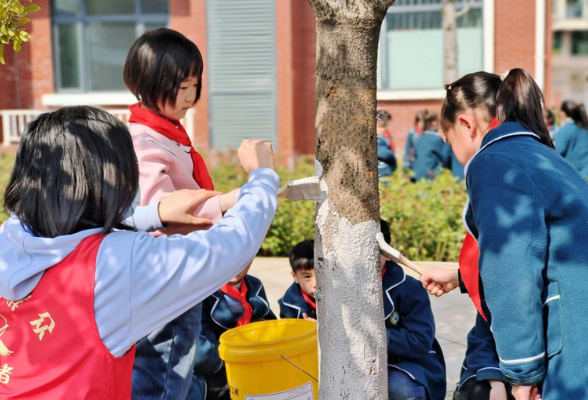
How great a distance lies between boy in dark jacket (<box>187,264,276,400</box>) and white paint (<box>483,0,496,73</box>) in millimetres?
9271

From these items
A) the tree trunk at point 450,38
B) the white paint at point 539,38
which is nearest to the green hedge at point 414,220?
the tree trunk at point 450,38

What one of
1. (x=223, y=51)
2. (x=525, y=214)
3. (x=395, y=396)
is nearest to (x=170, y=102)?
(x=525, y=214)

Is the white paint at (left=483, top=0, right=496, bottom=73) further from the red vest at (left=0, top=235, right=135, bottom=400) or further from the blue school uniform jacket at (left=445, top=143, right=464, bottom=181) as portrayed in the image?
the red vest at (left=0, top=235, right=135, bottom=400)

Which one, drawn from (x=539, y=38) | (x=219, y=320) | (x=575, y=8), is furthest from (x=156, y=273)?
(x=575, y=8)

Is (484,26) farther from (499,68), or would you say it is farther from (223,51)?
(223,51)

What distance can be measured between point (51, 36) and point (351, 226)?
1197cm

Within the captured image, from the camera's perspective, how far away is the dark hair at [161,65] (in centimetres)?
258

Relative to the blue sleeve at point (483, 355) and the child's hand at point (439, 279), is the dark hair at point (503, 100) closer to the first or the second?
the child's hand at point (439, 279)

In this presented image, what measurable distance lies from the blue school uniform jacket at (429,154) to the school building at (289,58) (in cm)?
366

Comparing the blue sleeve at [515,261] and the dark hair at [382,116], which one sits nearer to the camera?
the blue sleeve at [515,261]

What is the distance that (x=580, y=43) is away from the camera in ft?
189

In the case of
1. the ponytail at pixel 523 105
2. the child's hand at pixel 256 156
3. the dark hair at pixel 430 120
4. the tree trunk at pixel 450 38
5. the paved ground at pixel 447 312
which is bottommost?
the paved ground at pixel 447 312

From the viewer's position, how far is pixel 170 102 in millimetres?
2602

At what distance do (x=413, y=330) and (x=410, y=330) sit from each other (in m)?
0.01
